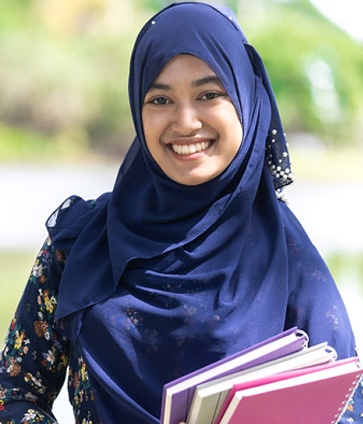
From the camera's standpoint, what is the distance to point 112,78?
8359 millimetres

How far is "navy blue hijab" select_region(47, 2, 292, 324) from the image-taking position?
5.05ft

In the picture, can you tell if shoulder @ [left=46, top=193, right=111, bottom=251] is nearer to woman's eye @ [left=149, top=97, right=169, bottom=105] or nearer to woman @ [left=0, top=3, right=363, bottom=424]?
woman @ [left=0, top=3, right=363, bottom=424]

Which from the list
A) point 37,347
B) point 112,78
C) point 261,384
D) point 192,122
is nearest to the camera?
point 261,384

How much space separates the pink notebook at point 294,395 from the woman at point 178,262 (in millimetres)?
189

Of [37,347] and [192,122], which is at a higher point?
[192,122]

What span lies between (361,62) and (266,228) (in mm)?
7130

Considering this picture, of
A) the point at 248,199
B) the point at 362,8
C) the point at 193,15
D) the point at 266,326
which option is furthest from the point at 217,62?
the point at 362,8

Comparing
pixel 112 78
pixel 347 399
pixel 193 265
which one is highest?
pixel 112 78

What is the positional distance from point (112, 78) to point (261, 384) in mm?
7284

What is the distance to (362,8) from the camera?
8453 millimetres

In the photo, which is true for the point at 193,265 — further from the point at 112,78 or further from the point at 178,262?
the point at 112,78

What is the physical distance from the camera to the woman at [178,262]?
151 centimetres

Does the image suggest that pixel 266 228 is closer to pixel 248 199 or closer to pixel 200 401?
pixel 248 199

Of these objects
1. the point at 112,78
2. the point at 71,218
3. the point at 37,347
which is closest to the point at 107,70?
the point at 112,78
